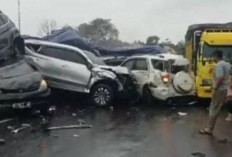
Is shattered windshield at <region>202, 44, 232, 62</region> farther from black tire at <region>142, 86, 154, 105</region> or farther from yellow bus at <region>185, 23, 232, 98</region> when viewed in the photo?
black tire at <region>142, 86, 154, 105</region>

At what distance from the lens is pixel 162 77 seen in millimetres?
17281

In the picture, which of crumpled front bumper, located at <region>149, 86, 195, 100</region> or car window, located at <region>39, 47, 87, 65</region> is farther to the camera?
crumpled front bumper, located at <region>149, 86, 195, 100</region>

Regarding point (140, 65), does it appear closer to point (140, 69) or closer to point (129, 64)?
point (140, 69)

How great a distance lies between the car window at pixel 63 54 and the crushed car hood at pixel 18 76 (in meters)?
2.62

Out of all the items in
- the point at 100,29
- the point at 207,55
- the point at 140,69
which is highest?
the point at 207,55

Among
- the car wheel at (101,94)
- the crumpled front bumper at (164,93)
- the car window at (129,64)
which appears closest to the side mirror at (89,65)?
the car wheel at (101,94)

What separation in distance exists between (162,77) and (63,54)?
3346mm

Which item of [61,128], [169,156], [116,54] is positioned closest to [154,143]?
[169,156]

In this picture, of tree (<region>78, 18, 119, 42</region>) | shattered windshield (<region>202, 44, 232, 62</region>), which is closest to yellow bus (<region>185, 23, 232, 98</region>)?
shattered windshield (<region>202, 44, 232, 62</region>)

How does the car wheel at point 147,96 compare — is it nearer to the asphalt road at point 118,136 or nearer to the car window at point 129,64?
the car window at point 129,64

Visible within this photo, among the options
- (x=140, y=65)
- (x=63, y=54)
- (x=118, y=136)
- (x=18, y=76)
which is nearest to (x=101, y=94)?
(x=63, y=54)

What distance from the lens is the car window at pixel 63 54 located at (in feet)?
56.1

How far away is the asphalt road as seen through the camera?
372 inches

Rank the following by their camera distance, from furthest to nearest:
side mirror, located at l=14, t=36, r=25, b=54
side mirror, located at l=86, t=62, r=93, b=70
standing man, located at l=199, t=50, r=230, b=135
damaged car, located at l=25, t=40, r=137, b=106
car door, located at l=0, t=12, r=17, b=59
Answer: side mirror, located at l=86, t=62, r=93, b=70
damaged car, located at l=25, t=40, r=137, b=106
side mirror, located at l=14, t=36, r=25, b=54
car door, located at l=0, t=12, r=17, b=59
standing man, located at l=199, t=50, r=230, b=135
